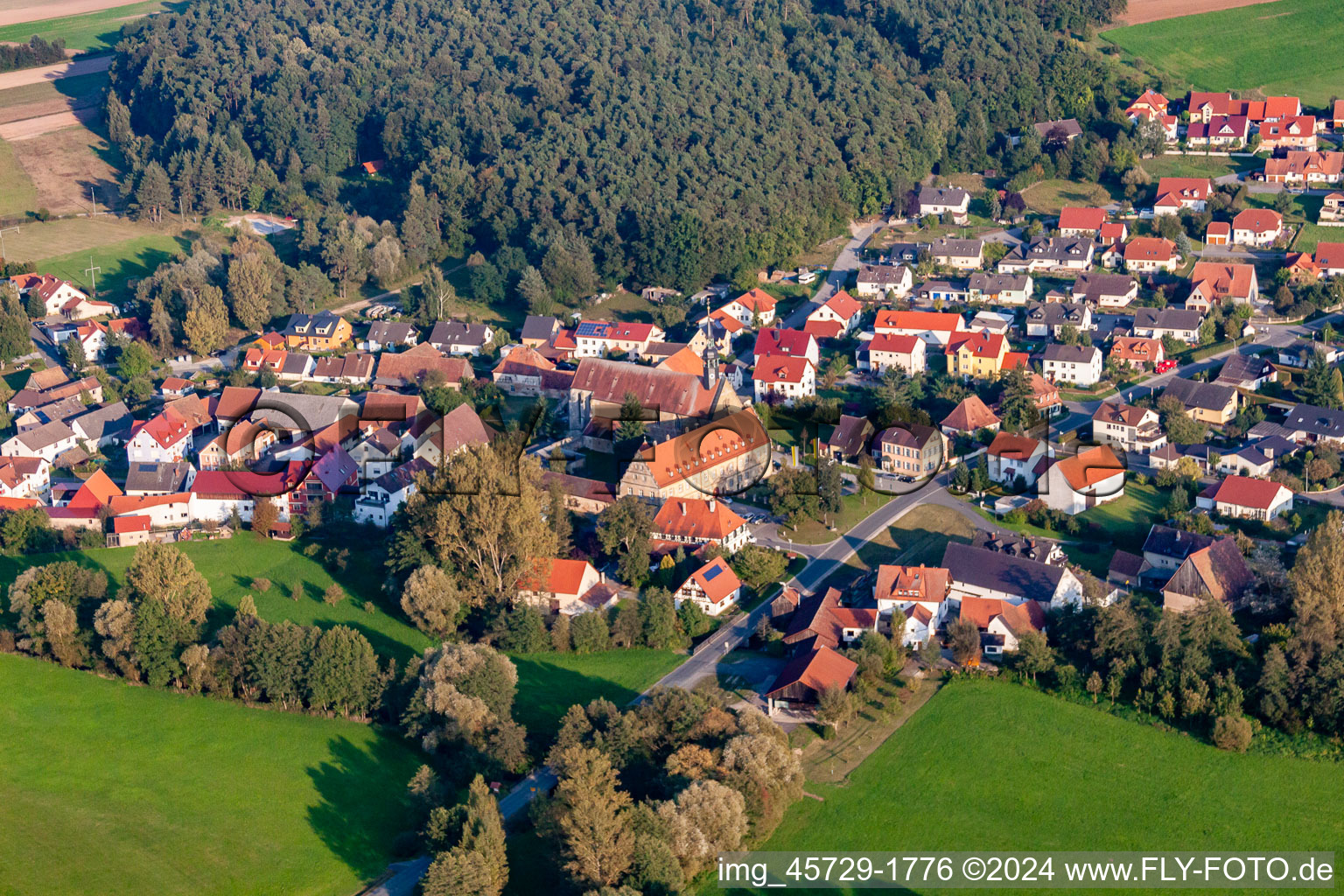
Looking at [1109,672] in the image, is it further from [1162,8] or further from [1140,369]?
[1162,8]

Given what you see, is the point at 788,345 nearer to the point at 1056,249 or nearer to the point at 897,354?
the point at 897,354

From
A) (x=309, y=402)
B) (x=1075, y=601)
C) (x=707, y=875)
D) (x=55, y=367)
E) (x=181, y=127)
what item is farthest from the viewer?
(x=181, y=127)

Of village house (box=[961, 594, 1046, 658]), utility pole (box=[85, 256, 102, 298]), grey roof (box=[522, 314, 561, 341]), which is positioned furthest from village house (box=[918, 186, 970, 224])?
utility pole (box=[85, 256, 102, 298])

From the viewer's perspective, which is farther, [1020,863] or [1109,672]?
Result: [1109,672]

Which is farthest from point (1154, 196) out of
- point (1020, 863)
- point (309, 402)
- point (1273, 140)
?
point (1020, 863)

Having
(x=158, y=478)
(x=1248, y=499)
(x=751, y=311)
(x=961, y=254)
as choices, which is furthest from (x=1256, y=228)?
(x=158, y=478)

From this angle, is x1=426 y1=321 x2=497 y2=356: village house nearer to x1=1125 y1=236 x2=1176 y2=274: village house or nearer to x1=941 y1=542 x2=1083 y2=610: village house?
x1=941 y1=542 x2=1083 y2=610: village house
